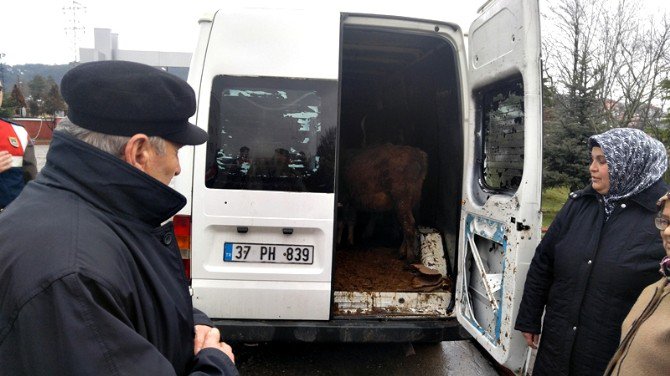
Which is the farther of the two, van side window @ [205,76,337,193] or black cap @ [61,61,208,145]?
van side window @ [205,76,337,193]

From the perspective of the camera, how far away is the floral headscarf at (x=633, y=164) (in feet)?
6.68

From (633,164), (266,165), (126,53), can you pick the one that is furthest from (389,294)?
(126,53)

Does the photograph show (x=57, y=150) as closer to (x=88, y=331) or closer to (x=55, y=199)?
(x=55, y=199)

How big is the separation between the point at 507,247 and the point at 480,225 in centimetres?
46

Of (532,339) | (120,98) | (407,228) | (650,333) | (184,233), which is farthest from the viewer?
(407,228)

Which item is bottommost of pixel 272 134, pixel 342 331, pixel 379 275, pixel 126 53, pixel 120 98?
pixel 342 331

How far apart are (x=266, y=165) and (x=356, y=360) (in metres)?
2.02

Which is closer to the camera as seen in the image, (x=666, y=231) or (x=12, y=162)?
(x=666, y=231)

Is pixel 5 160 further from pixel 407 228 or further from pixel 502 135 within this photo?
pixel 502 135

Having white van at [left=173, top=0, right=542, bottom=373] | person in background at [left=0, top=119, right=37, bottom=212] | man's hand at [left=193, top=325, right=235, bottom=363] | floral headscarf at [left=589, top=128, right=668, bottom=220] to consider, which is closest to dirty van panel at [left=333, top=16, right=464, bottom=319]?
white van at [left=173, top=0, right=542, bottom=373]

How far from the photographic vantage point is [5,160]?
3609 millimetres

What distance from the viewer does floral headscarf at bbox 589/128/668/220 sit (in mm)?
2035

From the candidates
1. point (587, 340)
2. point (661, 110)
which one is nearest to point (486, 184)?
point (587, 340)

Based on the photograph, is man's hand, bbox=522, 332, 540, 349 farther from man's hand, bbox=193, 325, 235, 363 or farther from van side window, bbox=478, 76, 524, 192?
man's hand, bbox=193, 325, 235, 363
